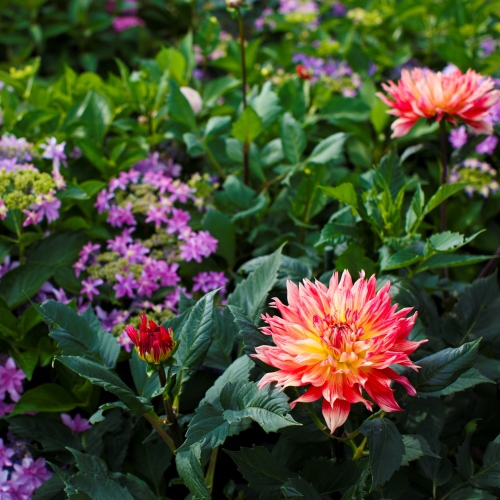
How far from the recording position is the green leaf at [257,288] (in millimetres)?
1073

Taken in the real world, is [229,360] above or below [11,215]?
below

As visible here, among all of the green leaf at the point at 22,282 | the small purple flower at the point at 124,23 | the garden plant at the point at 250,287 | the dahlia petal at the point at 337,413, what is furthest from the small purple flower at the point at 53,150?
the small purple flower at the point at 124,23

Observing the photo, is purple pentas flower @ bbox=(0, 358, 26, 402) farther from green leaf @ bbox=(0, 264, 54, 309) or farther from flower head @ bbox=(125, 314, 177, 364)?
flower head @ bbox=(125, 314, 177, 364)

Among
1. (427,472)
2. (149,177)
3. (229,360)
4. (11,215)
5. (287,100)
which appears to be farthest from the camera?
(287,100)

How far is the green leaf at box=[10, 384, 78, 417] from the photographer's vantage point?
1.15m

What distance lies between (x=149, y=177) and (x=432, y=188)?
0.82 m

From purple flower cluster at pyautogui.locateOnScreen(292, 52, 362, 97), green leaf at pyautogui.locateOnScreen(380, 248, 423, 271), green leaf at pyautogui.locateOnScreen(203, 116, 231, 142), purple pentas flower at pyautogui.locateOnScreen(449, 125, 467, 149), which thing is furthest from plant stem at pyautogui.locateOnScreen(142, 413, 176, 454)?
purple flower cluster at pyautogui.locateOnScreen(292, 52, 362, 97)

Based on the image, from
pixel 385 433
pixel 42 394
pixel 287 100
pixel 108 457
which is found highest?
pixel 287 100

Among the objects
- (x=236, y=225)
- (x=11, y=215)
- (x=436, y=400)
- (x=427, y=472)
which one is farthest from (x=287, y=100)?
(x=427, y=472)

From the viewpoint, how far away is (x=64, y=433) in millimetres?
1200

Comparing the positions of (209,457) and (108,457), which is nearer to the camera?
(209,457)

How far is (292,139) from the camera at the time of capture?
1520 millimetres

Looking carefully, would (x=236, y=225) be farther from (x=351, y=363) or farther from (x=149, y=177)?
(x=351, y=363)

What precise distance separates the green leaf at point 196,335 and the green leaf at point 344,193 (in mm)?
335
